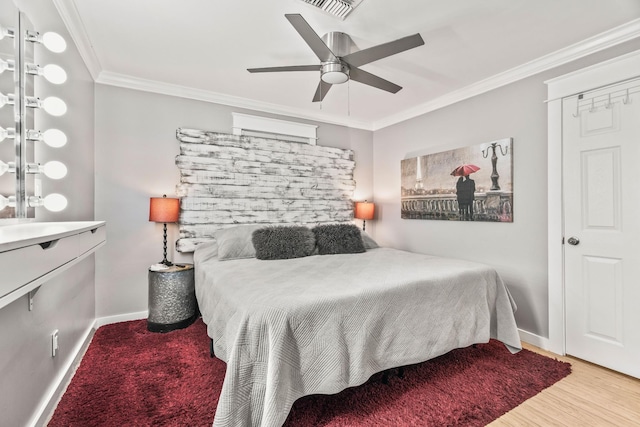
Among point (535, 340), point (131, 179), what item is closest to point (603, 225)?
point (535, 340)

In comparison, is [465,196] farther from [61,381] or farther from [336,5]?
[61,381]

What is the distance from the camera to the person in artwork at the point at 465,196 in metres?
3.16

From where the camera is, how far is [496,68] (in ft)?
9.11

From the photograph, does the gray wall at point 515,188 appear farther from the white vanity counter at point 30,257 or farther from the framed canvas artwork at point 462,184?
the white vanity counter at point 30,257

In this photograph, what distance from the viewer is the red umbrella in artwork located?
123 inches

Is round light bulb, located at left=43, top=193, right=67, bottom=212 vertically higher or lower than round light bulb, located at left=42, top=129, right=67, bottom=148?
lower

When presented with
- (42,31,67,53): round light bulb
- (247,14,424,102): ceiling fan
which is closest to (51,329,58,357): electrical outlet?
(42,31,67,53): round light bulb

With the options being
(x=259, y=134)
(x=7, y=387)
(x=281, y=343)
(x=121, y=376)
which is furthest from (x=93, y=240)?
(x=259, y=134)

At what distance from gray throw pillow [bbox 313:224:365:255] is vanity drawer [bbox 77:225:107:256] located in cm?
200

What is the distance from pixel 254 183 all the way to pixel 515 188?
271 centimetres

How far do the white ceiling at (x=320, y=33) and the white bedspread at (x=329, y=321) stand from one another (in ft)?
5.69

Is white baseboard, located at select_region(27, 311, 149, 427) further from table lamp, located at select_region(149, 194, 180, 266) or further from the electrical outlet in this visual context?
table lamp, located at select_region(149, 194, 180, 266)

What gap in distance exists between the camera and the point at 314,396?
73.4 inches

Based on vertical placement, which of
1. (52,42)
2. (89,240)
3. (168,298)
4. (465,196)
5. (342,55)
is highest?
(342,55)
